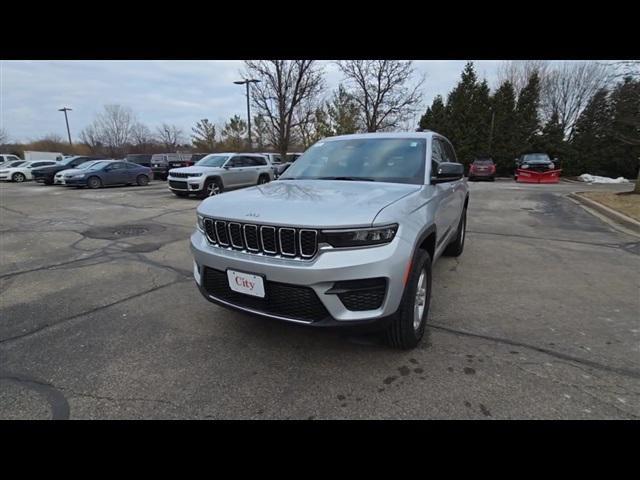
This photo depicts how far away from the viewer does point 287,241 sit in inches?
94.0

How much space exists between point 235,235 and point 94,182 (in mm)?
19034

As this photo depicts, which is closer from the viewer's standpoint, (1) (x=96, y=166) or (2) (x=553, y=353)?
(2) (x=553, y=353)

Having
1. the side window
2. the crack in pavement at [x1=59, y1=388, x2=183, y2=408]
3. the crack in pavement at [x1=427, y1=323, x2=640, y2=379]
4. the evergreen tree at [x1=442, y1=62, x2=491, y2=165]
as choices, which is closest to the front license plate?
the crack in pavement at [x1=59, y1=388, x2=183, y2=408]

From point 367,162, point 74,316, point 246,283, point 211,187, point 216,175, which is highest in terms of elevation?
point 367,162

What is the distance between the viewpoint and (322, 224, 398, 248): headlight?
2.30 m

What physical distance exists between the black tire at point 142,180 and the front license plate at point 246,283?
2016 centimetres

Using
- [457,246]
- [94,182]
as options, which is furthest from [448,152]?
[94,182]

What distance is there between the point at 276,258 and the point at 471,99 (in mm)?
35491

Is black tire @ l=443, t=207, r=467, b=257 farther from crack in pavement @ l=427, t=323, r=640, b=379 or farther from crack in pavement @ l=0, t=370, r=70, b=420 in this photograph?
crack in pavement @ l=0, t=370, r=70, b=420

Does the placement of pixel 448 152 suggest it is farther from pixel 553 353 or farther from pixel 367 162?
pixel 553 353

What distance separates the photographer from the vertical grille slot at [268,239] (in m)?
2.43

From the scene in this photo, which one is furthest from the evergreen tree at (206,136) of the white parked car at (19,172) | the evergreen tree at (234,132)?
the white parked car at (19,172)

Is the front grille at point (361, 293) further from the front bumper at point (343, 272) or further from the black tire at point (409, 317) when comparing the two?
the black tire at point (409, 317)
